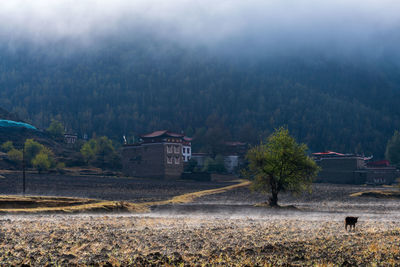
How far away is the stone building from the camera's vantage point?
152 m

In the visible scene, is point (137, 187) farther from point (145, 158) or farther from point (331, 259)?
point (331, 259)

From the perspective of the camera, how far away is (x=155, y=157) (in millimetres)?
153125

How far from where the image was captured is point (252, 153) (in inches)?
2749

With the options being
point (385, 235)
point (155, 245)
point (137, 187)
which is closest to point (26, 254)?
point (155, 245)

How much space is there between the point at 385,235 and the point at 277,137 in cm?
3955

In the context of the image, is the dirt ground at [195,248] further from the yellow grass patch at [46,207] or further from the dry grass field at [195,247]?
the yellow grass patch at [46,207]

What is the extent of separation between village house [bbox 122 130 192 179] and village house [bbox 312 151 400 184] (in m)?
48.2

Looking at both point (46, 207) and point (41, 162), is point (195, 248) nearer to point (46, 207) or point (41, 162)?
point (46, 207)

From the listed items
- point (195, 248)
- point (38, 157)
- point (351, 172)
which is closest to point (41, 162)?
point (38, 157)

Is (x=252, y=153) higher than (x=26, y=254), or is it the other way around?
(x=252, y=153)

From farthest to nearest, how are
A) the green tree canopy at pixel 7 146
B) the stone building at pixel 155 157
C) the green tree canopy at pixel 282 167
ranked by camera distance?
the green tree canopy at pixel 7 146 → the stone building at pixel 155 157 → the green tree canopy at pixel 282 167

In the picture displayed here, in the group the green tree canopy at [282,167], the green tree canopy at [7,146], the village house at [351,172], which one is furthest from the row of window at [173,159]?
the green tree canopy at [282,167]

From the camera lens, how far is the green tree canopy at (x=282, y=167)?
66312 millimetres

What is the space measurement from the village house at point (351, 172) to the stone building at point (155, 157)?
4837 cm
